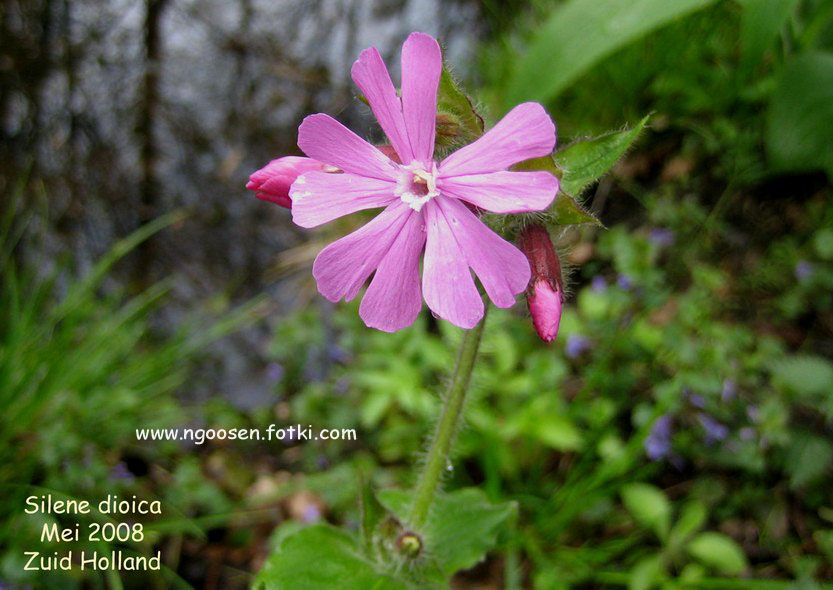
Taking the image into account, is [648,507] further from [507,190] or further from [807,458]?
[507,190]

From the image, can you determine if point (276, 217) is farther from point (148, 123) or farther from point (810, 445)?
point (810, 445)

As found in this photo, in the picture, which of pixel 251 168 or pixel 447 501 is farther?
pixel 251 168

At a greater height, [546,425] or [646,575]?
[546,425]

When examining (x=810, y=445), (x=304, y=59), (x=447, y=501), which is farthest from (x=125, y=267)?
(x=810, y=445)

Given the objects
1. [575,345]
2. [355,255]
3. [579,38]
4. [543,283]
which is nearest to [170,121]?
[579,38]

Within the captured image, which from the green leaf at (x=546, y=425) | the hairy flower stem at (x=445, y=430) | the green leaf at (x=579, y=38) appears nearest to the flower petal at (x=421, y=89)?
the hairy flower stem at (x=445, y=430)

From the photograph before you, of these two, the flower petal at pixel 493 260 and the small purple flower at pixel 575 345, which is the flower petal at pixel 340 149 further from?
the small purple flower at pixel 575 345
